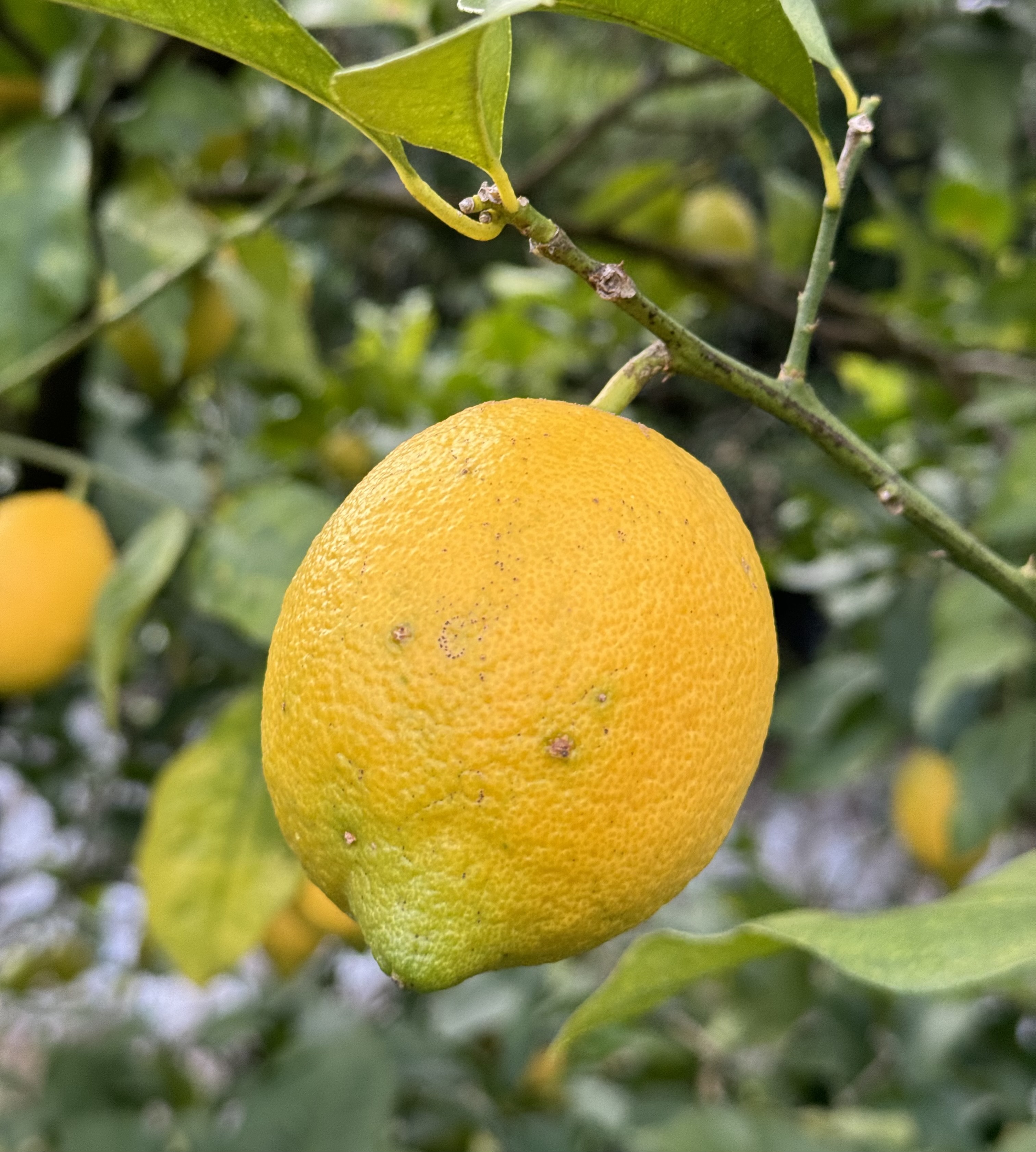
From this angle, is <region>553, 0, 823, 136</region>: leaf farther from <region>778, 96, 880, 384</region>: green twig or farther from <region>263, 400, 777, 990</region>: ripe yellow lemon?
<region>263, 400, 777, 990</region>: ripe yellow lemon

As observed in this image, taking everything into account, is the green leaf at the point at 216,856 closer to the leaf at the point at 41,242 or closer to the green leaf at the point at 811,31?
the leaf at the point at 41,242

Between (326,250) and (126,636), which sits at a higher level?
(126,636)

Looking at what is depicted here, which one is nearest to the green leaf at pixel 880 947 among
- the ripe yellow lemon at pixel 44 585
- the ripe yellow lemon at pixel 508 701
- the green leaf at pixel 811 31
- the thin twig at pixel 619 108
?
the ripe yellow lemon at pixel 508 701

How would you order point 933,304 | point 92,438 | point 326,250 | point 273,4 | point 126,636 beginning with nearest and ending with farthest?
point 273,4 → point 126,636 → point 92,438 → point 933,304 → point 326,250

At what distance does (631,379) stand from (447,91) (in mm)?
141

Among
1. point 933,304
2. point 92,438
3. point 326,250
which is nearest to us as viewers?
point 92,438

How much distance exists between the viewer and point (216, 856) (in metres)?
0.77

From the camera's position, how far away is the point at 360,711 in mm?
346

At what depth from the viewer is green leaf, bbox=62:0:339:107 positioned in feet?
1.04

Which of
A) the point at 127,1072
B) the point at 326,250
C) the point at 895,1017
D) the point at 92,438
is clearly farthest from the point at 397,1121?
the point at 326,250

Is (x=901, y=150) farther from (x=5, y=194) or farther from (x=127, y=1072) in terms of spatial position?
(x=127, y=1072)

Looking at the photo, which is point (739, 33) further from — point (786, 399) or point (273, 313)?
point (273, 313)

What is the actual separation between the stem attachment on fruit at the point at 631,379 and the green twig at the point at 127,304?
1.42 feet

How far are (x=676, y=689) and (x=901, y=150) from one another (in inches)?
94.9
